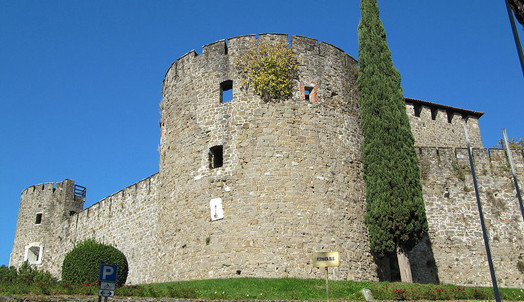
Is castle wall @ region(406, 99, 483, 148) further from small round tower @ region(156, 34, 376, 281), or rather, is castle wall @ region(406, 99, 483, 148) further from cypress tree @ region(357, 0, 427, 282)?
small round tower @ region(156, 34, 376, 281)

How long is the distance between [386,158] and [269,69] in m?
5.32

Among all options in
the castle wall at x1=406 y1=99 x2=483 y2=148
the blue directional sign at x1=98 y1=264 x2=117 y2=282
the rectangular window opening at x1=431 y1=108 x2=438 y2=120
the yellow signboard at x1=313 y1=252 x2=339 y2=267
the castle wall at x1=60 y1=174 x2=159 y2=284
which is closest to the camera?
the blue directional sign at x1=98 y1=264 x2=117 y2=282

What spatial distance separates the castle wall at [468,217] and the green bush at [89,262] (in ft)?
38.1

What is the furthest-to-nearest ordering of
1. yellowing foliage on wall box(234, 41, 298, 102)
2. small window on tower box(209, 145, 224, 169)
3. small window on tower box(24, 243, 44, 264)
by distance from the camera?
1. small window on tower box(24, 243, 44, 264)
2. yellowing foliage on wall box(234, 41, 298, 102)
3. small window on tower box(209, 145, 224, 169)

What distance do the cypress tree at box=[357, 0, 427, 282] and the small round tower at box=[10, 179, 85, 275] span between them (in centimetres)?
2353

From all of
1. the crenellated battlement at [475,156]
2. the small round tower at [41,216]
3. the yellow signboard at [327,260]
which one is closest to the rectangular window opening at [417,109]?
the crenellated battlement at [475,156]

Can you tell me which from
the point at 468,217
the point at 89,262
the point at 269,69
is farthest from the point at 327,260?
the point at 468,217

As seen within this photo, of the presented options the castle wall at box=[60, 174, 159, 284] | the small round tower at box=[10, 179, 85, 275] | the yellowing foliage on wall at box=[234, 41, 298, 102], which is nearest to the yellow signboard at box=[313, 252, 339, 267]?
the yellowing foliage on wall at box=[234, 41, 298, 102]

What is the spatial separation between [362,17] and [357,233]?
935cm

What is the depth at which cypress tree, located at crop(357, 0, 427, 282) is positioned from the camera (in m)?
19.9

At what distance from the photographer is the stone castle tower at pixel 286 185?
1888 centimetres

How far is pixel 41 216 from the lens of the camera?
127ft

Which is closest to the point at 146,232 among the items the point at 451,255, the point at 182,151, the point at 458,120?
the point at 182,151

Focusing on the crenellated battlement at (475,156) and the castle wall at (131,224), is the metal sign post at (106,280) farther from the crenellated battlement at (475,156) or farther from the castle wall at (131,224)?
the crenellated battlement at (475,156)
